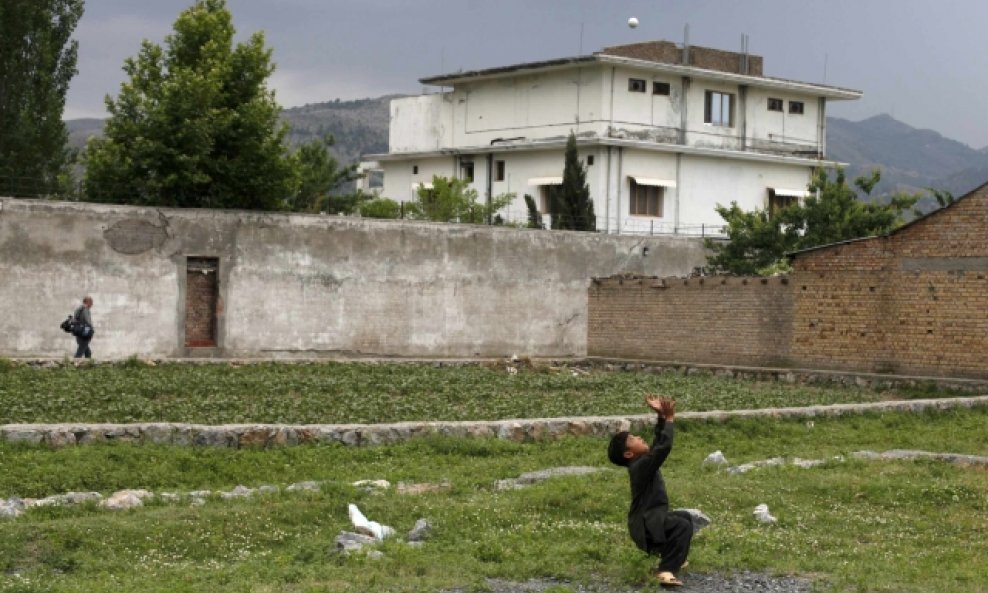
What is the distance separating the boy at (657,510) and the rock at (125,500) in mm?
5093

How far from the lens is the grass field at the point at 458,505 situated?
37.7 ft

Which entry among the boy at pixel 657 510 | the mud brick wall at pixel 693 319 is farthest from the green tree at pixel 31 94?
the boy at pixel 657 510

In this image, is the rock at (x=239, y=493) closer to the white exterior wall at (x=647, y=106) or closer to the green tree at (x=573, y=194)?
the green tree at (x=573, y=194)

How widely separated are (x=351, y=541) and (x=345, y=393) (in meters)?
13.2

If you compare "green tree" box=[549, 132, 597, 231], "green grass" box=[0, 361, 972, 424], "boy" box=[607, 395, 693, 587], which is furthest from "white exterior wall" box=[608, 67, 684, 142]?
"boy" box=[607, 395, 693, 587]

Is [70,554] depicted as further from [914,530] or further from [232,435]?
[914,530]

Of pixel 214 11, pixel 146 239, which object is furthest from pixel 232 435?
pixel 214 11

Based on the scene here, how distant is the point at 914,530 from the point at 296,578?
20.4ft

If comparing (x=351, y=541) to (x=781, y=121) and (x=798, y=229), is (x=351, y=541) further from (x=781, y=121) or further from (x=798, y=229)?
(x=781, y=121)

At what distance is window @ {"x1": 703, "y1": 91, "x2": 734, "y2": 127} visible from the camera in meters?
61.8

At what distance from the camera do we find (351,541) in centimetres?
1223

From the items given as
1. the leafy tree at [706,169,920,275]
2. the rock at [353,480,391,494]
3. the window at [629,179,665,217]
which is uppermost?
the window at [629,179,665,217]

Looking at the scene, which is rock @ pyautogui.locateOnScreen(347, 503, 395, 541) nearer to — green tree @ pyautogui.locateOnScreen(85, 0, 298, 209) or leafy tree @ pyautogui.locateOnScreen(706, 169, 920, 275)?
green tree @ pyautogui.locateOnScreen(85, 0, 298, 209)

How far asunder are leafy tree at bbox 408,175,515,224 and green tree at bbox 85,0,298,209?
10.6 metres
